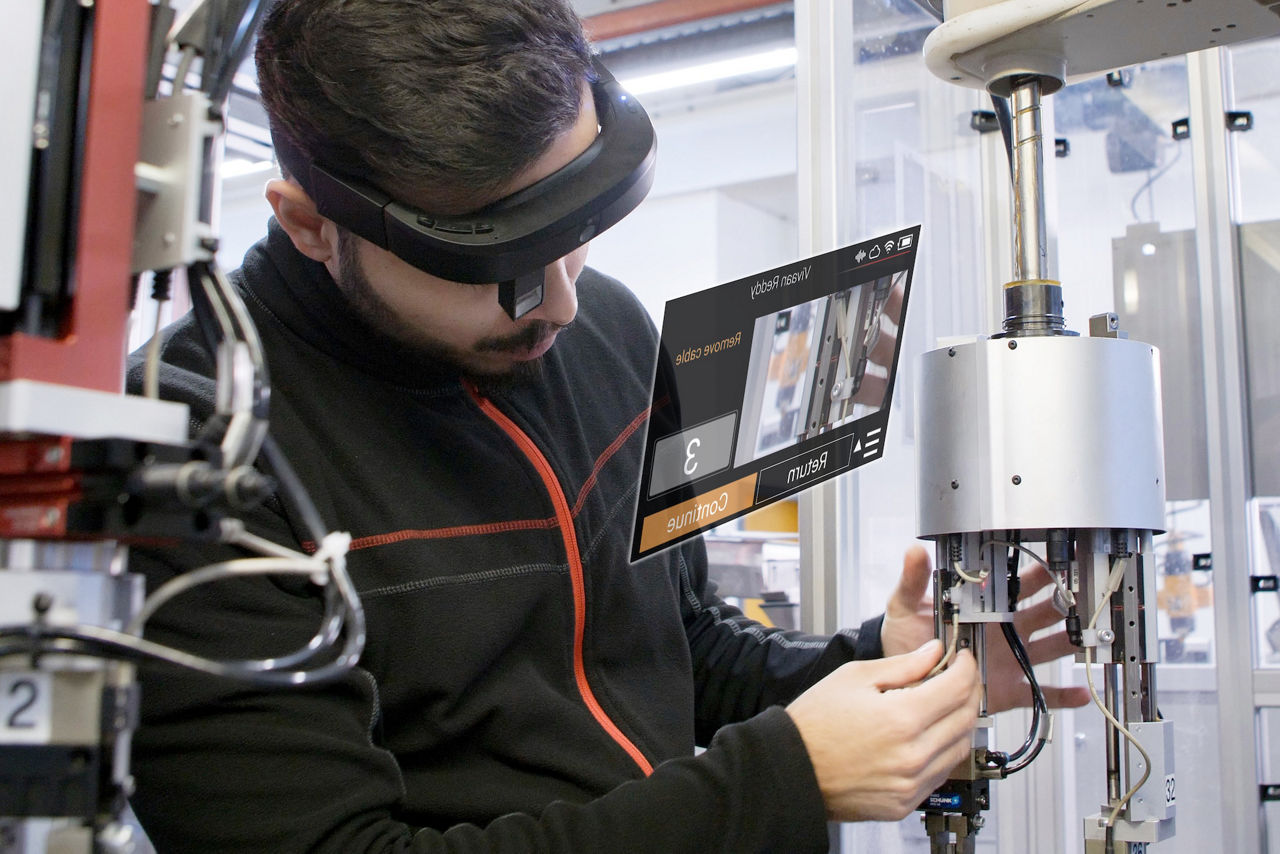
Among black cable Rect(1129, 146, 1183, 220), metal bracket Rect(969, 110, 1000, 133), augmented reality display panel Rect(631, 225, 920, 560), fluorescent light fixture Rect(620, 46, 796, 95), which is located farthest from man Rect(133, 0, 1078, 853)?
fluorescent light fixture Rect(620, 46, 796, 95)

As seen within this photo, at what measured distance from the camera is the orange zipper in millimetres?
1029

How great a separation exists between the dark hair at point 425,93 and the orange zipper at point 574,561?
0.29 meters

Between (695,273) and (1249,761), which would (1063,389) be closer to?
(1249,761)

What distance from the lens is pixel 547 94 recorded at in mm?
857

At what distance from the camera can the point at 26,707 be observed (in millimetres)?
483

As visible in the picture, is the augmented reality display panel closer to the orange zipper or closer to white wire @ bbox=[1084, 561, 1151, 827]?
the orange zipper

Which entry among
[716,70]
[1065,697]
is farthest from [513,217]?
[716,70]

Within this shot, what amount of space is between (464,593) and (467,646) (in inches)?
1.8

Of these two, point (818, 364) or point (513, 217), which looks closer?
point (513, 217)

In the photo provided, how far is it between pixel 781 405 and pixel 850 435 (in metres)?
0.07

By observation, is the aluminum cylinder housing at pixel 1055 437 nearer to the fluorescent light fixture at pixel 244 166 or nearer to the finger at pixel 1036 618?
the finger at pixel 1036 618

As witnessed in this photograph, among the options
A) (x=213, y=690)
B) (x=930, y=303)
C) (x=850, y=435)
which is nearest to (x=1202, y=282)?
(x=930, y=303)

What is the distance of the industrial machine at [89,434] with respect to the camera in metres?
0.47

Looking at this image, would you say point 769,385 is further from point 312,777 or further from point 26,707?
point 26,707
